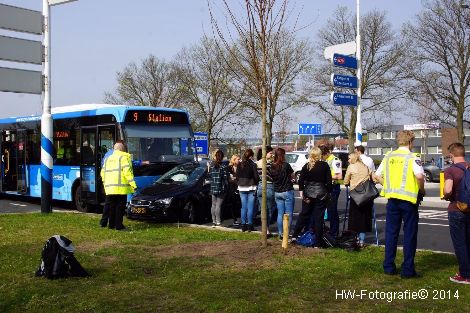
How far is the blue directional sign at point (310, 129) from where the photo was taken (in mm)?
32281

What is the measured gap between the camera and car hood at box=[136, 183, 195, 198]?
1310 cm

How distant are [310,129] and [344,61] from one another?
13.1 meters

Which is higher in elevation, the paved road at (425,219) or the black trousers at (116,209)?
the black trousers at (116,209)

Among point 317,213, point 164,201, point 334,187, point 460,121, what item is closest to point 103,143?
point 164,201

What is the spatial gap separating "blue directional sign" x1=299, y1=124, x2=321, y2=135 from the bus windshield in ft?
57.6

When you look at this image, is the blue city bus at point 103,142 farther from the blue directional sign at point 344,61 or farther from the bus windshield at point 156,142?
the blue directional sign at point 344,61

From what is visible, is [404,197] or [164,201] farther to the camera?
[164,201]

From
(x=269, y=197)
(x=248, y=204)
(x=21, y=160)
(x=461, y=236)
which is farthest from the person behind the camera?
(x=21, y=160)

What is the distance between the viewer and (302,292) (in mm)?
6199

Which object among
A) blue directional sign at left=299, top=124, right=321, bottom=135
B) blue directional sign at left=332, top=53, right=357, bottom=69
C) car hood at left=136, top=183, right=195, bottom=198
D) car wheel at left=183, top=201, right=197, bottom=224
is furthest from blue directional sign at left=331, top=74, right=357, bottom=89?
blue directional sign at left=299, top=124, right=321, bottom=135

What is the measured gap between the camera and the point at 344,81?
20.2m

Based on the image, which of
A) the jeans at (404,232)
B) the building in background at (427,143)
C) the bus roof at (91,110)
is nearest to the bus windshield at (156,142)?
the bus roof at (91,110)

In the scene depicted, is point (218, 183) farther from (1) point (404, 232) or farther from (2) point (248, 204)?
(1) point (404, 232)

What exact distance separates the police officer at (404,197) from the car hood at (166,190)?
21.9ft
